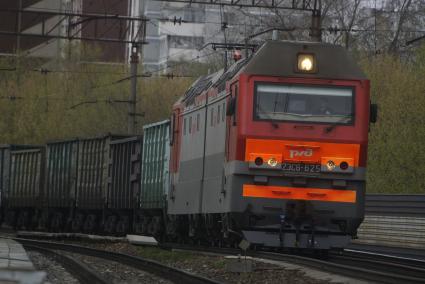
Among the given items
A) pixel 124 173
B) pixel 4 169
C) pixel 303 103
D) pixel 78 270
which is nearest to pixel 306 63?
pixel 303 103

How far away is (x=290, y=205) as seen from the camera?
60.1 ft

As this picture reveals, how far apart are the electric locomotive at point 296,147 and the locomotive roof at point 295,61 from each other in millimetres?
17

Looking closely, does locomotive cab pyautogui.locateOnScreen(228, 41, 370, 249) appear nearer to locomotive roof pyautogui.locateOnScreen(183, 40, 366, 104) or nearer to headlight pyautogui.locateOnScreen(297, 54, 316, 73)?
locomotive roof pyautogui.locateOnScreen(183, 40, 366, 104)

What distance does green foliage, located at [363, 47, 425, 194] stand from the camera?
36.3 metres

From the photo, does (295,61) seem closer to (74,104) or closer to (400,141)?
(400,141)

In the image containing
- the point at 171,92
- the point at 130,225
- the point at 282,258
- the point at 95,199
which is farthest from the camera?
the point at 171,92

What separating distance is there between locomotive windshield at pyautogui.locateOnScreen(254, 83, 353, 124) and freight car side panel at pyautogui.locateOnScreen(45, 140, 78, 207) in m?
19.2

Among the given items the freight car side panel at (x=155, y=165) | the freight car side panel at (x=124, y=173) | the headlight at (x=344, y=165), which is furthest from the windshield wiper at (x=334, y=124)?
the freight car side panel at (x=124, y=173)

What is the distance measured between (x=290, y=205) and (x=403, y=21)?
110 feet

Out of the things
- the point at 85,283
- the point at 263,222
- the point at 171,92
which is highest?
the point at 171,92

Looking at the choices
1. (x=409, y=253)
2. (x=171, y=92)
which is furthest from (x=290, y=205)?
(x=171, y=92)

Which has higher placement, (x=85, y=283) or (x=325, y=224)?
(x=325, y=224)

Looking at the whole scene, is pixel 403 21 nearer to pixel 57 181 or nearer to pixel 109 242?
pixel 57 181

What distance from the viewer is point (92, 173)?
116 feet
